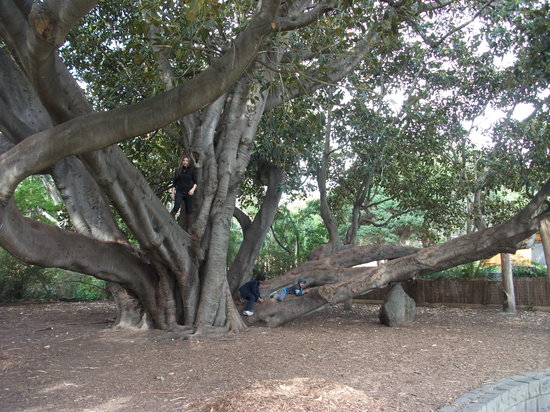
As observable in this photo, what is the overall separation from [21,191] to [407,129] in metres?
11.9

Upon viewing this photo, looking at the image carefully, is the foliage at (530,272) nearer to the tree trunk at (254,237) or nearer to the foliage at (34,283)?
the tree trunk at (254,237)

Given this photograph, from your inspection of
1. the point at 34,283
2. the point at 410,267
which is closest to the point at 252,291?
the point at 410,267

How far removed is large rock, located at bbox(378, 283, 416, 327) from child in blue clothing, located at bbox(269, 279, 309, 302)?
1661 millimetres

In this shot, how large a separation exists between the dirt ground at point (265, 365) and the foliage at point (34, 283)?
14.0 feet

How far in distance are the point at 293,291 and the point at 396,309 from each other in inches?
82.3

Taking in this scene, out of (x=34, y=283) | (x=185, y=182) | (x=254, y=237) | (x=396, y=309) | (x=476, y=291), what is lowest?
(x=396, y=309)

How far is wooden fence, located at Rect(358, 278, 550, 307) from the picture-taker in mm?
12922

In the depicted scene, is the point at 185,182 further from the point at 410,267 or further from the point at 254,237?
the point at 410,267

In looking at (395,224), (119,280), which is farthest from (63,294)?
(395,224)

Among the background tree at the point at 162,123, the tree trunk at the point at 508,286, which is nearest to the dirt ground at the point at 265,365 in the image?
the background tree at the point at 162,123

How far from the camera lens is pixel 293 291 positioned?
10.2 meters

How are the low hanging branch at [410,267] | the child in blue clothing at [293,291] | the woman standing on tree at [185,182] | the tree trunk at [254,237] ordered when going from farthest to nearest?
the tree trunk at [254,237]
the child in blue clothing at [293,291]
the low hanging branch at [410,267]
the woman standing on tree at [185,182]

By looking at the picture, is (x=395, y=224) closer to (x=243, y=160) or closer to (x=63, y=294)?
(x=63, y=294)

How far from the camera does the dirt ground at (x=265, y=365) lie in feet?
15.3
